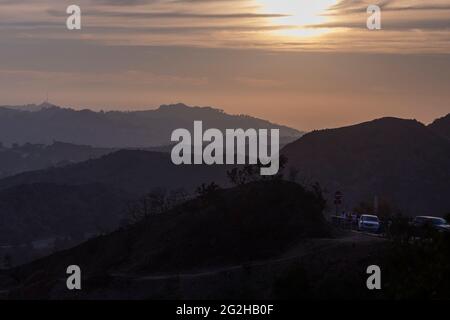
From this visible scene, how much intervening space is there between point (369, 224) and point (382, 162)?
4435 inches

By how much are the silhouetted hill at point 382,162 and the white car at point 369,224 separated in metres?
79.2

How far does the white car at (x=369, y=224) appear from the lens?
56591 millimetres

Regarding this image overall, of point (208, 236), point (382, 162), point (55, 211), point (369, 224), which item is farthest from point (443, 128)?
point (208, 236)

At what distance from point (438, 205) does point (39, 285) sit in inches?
4083

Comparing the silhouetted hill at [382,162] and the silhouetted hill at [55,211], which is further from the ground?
the silhouetted hill at [382,162]

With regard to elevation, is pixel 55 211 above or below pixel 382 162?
below

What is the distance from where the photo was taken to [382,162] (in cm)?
16825

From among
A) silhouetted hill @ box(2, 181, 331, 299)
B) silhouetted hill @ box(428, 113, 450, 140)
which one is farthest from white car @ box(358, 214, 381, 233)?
silhouetted hill @ box(428, 113, 450, 140)

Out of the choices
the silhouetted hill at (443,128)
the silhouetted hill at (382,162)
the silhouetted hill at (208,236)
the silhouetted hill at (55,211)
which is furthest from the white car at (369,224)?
the silhouetted hill at (443,128)

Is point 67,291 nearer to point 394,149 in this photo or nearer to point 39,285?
point 39,285

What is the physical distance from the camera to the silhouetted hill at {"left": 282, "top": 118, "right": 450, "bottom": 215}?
495 feet

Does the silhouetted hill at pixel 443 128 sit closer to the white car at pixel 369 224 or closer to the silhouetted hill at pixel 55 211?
the silhouetted hill at pixel 55 211

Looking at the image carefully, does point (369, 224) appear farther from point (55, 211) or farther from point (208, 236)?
point (55, 211)

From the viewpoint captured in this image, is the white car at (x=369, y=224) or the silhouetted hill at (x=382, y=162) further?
the silhouetted hill at (x=382, y=162)
